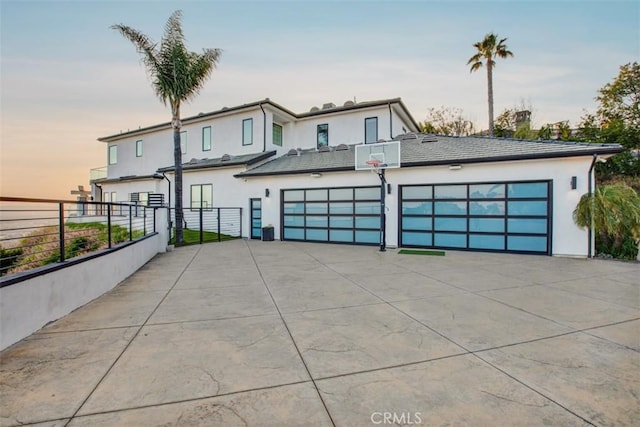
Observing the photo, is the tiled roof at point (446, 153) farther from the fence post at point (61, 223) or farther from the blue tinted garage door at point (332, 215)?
the fence post at point (61, 223)

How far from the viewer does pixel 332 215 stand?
1304cm

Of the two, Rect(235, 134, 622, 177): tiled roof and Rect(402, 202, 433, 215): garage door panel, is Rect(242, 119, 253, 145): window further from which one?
Rect(402, 202, 433, 215): garage door panel

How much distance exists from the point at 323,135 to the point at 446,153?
8.45 meters

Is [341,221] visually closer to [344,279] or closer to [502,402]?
[344,279]

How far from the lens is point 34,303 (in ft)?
12.3

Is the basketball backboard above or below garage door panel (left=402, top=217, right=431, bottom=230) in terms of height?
above

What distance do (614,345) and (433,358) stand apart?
7.16 feet

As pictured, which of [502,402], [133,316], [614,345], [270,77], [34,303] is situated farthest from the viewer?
[270,77]

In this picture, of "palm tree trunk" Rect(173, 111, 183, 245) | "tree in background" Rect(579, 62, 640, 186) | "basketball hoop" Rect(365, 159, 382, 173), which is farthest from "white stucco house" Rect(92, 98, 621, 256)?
"tree in background" Rect(579, 62, 640, 186)

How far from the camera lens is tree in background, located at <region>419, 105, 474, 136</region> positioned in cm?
3095

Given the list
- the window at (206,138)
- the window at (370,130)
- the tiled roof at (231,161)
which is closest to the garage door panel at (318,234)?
the tiled roof at (231,161)

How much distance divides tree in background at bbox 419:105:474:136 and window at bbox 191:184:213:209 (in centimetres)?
2283

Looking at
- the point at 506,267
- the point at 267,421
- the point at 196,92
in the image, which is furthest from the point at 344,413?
the point at 196,92

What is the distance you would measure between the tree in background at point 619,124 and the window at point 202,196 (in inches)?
836
